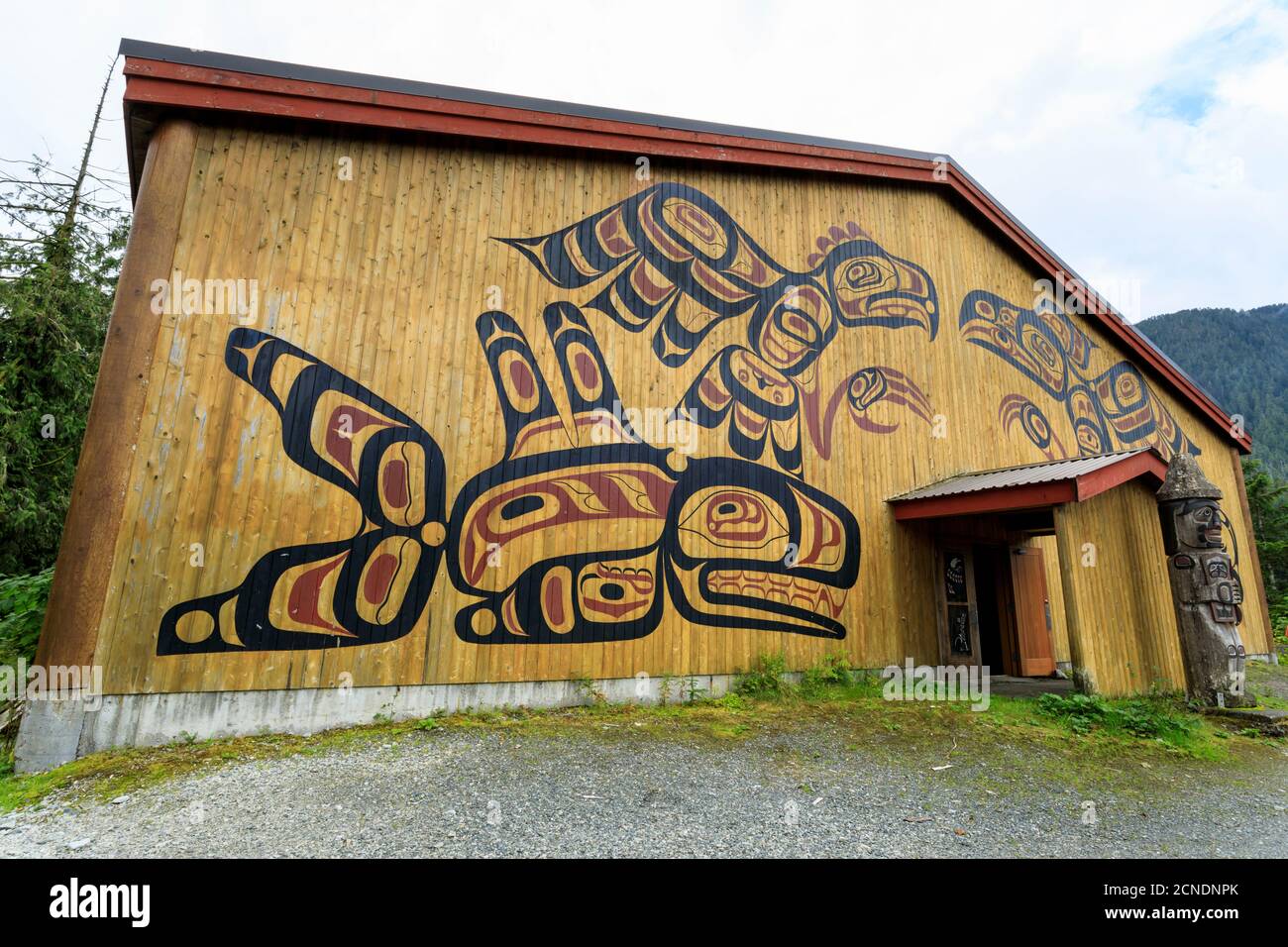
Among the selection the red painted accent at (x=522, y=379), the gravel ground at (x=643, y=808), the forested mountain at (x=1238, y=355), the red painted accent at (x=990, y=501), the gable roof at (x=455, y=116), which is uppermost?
the forested mountain at (x=1238, y=355)

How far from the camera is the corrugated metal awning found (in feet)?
20.9

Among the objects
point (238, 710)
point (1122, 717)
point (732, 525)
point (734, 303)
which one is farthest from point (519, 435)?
point (1122, 717)

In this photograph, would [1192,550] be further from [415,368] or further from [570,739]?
[415,368]

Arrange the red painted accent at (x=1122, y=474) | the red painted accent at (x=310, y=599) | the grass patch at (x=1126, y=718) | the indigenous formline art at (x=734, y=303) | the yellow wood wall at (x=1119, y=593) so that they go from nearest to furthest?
1. the red painted accent at (x=310, y=599)
2. the grass patch at (x=1126, y=718)
3. the red painted accent at (x=1122, y=474)
4. the yellow wood wall at (x=1119, y=593)
5. the indigenous formline art at (x=734, y=303)

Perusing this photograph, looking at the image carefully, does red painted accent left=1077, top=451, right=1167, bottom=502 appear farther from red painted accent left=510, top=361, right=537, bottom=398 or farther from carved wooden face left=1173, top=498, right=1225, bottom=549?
red painted accent left=510, top=361, right=537, bottom=398

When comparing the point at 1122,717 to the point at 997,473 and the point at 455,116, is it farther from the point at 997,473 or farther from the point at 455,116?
the point at 455,116

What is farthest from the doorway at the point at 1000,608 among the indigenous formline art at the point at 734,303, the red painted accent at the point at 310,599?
the red painted accent at the point at 310,599

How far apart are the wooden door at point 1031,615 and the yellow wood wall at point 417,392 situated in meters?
1.75

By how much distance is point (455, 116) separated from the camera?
22.2 ft

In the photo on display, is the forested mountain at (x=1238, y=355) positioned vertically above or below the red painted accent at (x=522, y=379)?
above

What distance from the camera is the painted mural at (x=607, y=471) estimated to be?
5.71 m

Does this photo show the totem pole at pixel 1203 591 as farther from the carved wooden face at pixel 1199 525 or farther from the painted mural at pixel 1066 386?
the painted mural at pixel 1066 386

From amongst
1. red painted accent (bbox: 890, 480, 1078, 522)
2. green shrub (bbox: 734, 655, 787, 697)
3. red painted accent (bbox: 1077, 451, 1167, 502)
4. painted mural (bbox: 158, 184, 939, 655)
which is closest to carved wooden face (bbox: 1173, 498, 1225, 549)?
red painted accent (bbox: 1077, 451, 1167, 502)

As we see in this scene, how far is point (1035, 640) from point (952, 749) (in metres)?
4.53
